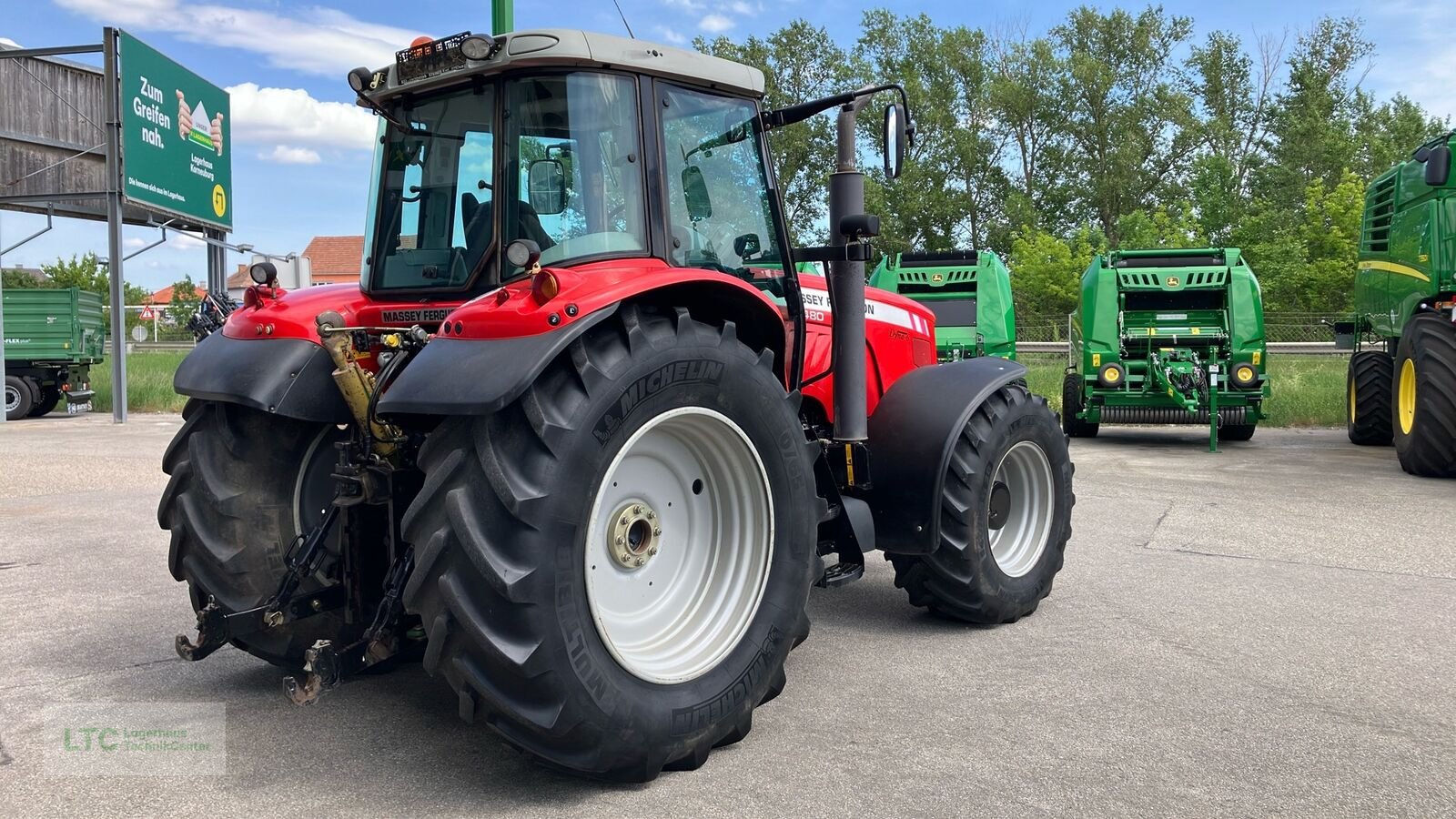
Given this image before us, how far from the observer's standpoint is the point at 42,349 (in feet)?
62.3

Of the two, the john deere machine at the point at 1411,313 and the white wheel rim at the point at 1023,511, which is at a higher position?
the john deere machine at the point at 1411,313

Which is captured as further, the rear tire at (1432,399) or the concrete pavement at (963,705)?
the rear tire at (1432,399)

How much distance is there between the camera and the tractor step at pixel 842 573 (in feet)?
14.8

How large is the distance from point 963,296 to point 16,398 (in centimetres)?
1525

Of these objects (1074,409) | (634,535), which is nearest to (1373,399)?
(1074,409)

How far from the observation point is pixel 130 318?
195ft

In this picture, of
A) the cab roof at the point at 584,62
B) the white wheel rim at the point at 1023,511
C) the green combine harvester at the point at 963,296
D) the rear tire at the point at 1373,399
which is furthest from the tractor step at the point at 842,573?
the rear tire at the point at 1373,399

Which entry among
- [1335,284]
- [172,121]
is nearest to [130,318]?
[172,121]

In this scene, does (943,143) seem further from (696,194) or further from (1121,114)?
(696,194)

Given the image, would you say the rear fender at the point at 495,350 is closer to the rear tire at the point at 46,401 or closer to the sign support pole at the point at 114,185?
the sign support pole at the point at 114,185

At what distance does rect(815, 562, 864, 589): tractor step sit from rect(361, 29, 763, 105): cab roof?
1.92 meters

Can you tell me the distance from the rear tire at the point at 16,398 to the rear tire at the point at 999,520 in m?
18.4

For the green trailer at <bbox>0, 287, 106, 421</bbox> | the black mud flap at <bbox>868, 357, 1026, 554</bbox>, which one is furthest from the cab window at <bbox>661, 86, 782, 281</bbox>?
the green trailer at <bbox>0, 287, 106, 421</bbox>

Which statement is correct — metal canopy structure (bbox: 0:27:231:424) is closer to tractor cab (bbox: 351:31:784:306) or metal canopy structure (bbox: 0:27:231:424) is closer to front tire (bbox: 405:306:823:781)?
tractor cab (bbox: 351:31:784:306)
